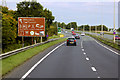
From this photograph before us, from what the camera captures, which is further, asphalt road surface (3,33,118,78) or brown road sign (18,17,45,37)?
brown road sign (18,17,45,37)

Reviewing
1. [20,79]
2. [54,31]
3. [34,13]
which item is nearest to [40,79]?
[20,79]

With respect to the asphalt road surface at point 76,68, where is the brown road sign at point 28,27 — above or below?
above

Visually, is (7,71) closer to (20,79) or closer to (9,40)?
(20,79)

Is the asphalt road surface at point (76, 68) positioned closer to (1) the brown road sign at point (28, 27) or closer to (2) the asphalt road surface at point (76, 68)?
(2) the asphalt road surface at point (76, 68)

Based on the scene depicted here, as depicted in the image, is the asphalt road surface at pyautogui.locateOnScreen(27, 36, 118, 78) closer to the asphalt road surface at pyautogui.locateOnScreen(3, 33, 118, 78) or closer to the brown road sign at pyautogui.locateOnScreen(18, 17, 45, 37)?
the asphalt road surface at pyautogui.locateOnScreen(3, 33, 118, 78)

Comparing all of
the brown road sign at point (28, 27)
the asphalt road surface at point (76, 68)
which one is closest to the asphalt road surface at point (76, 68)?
the asphalt road surface at point (76, 68)

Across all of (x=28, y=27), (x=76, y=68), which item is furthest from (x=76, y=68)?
(x=28, y=27)

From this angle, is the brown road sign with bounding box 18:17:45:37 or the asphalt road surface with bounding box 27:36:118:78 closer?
the asphalt road surface with bounding box 27:36:118:78

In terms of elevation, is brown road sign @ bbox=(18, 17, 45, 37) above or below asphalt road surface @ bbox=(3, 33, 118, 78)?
above

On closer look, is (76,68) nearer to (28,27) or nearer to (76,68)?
(76,68)

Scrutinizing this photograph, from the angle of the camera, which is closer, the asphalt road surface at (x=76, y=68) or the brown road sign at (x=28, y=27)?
the asphalt road surface at (x=76, y=68)

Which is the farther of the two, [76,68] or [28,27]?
[28,27]

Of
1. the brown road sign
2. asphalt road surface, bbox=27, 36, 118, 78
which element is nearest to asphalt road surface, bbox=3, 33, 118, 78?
asphalt road surface, bbox=27, 36, 118, 78

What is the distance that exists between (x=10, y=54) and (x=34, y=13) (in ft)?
103
